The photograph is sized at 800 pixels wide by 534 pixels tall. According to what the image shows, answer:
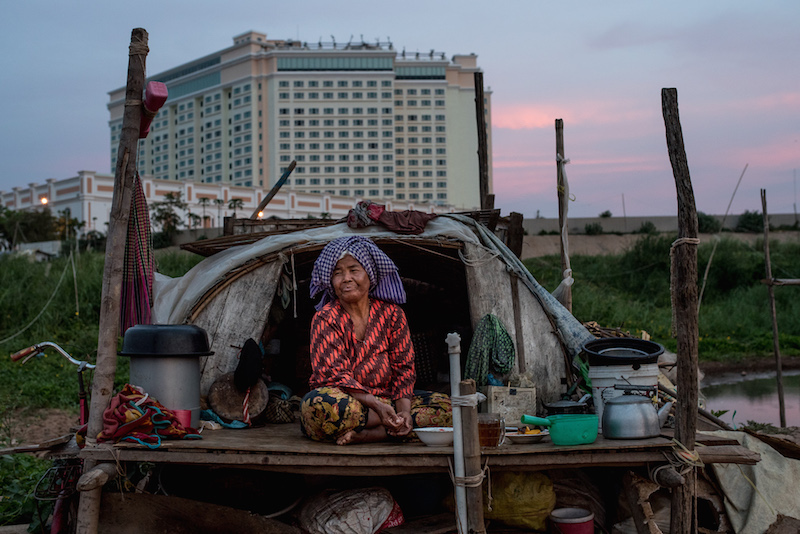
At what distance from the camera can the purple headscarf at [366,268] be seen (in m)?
4.48

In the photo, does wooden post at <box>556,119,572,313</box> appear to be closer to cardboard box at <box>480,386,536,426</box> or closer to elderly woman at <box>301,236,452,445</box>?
cardboard box at <box>480,386,536,426</box>

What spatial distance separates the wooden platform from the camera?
3830 millimetres

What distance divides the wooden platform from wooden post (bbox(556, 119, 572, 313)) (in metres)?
2.28

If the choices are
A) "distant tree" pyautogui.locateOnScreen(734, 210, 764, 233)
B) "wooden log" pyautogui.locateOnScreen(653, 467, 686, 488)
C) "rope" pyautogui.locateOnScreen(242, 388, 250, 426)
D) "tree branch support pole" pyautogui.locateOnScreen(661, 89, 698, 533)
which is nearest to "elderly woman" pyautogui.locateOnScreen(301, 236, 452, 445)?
"rope" pyautogui.locateOnScreen(242, 388, 250, 426)

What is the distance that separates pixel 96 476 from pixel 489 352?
8.77 ft

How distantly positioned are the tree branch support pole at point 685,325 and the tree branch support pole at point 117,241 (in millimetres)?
3005

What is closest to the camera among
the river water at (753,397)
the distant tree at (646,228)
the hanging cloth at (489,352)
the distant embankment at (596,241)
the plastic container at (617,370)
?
the plastic container at (617,370)

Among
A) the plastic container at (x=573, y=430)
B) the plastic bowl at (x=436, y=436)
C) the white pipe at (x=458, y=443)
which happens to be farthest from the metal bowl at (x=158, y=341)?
the plastic container at (x=573, y=430)

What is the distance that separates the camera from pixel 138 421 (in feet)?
13.2

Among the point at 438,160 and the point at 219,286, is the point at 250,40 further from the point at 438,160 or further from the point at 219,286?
the point at 219,286

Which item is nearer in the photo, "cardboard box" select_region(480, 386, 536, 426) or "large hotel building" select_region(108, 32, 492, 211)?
"cardboard box" select_region(480, 386, 536, 426)

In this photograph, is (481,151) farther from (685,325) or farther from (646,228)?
(646,228)

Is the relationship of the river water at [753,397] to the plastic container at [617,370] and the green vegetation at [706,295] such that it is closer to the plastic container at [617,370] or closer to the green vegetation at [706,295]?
the green vegetation at [706,295]

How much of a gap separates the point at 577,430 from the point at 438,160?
7171 cm
